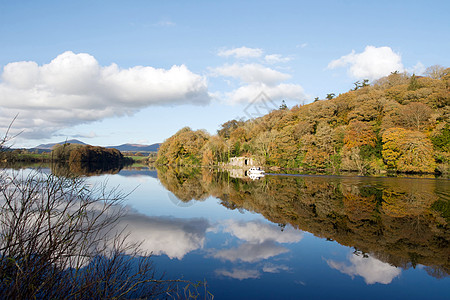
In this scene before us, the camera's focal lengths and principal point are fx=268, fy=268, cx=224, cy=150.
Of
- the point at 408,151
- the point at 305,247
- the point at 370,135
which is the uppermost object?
the point at 370,135

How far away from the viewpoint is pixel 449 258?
6.34 m

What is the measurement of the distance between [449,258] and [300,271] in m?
3.71

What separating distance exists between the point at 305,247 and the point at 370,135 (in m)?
35.3

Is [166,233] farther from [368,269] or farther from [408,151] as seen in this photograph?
[408,151]

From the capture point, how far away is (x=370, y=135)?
37.3 metres

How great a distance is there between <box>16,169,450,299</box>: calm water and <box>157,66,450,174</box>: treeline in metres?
21.7

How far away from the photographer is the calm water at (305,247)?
511 cm

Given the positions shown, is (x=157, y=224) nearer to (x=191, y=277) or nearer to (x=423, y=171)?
(x=191, y=277)

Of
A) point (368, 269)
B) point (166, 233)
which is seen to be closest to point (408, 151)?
point (368, 269)

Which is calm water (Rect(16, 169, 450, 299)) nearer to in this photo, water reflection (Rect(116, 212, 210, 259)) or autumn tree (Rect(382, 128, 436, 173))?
water reflection (Rect(116, 212, 210, 259))

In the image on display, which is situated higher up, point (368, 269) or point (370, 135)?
point (370, 135)

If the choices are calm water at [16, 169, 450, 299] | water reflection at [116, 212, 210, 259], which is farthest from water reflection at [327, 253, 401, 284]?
water reflection at [116, 212, 210, 259]

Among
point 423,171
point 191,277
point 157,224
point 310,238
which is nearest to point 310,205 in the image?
point 310,238

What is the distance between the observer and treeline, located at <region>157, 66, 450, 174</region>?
3123 centimetres
